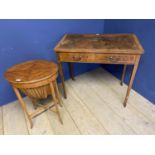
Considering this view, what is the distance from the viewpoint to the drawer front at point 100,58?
1.24m

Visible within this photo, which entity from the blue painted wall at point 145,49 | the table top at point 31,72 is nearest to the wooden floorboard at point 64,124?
the table top at point 31,72

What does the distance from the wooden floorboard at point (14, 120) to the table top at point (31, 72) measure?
0.62 meters

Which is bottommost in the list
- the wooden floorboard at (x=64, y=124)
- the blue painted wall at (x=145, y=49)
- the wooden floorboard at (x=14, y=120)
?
the wooden floorboard at (x=14, y=120)

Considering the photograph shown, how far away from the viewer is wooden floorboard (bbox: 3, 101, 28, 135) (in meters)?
1.39

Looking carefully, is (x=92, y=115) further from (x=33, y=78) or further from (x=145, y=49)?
(x=145, y=49)

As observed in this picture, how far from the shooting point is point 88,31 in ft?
6.36

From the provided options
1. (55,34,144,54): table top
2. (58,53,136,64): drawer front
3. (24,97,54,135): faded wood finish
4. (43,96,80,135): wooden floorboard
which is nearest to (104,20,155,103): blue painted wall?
(55,34,144,54): table top

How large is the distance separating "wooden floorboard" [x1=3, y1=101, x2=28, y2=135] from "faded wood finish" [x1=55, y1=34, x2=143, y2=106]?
85cm

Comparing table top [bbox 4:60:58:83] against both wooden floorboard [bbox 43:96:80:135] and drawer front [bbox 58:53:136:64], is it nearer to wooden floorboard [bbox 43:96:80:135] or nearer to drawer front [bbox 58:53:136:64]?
drawer front [bbox 58:53:136:64]

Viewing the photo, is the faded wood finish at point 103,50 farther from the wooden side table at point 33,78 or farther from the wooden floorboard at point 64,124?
the wooden floorboard at point 64,124

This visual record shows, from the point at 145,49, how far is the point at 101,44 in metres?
0.57
